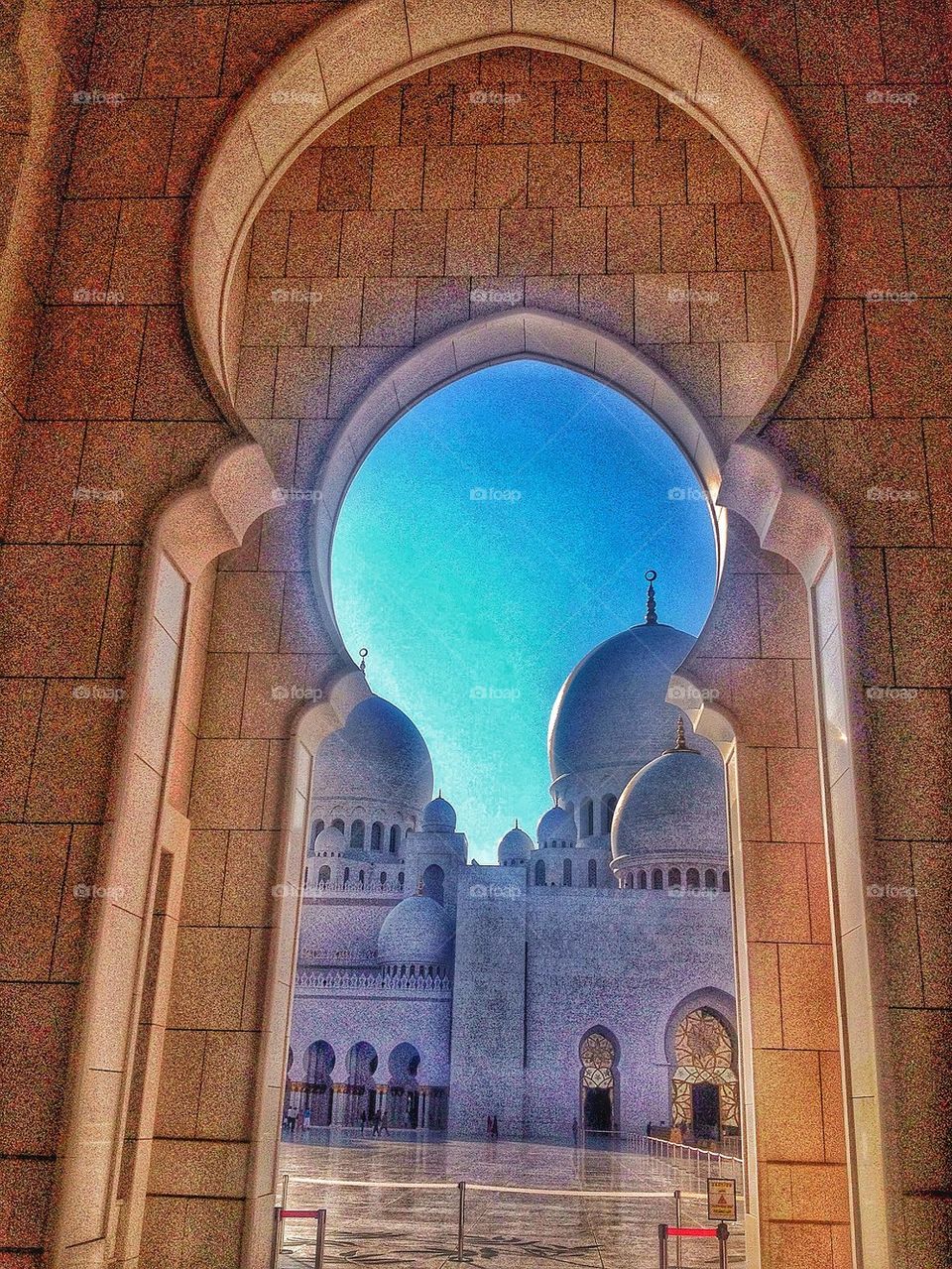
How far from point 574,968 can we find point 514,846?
24.4ft

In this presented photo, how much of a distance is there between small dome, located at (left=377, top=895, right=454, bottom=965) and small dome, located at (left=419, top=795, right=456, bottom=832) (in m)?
4.24

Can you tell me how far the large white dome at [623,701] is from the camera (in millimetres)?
29938

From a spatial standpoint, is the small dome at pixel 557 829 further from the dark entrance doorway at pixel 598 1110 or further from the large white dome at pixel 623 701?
the dark entrance doorway at pixel 598 1110

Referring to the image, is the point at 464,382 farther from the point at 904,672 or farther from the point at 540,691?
the point at 540,691

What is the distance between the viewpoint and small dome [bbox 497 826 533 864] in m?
32.3

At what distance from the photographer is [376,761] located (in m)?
33.3

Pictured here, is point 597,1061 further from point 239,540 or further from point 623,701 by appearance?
point 239,540

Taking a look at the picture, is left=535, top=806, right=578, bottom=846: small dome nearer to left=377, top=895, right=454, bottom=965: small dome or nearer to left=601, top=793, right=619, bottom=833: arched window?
left=601, top=793, right=619, bottom=833: arched window

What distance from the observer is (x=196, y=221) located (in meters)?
5.10

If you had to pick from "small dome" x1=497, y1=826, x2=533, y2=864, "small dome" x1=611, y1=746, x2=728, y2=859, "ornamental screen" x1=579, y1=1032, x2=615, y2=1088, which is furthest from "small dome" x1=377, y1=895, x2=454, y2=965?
"small dome" x1=611, y1=746, x2=728, y2=859

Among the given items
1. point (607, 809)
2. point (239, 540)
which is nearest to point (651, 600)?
point (607, 809)

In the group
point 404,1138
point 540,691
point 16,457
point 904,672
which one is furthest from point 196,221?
point 540,691

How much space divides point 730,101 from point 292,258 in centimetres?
297

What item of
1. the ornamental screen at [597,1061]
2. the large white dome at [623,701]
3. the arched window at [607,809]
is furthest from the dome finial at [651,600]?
the ornamental screen at [597,1061]
